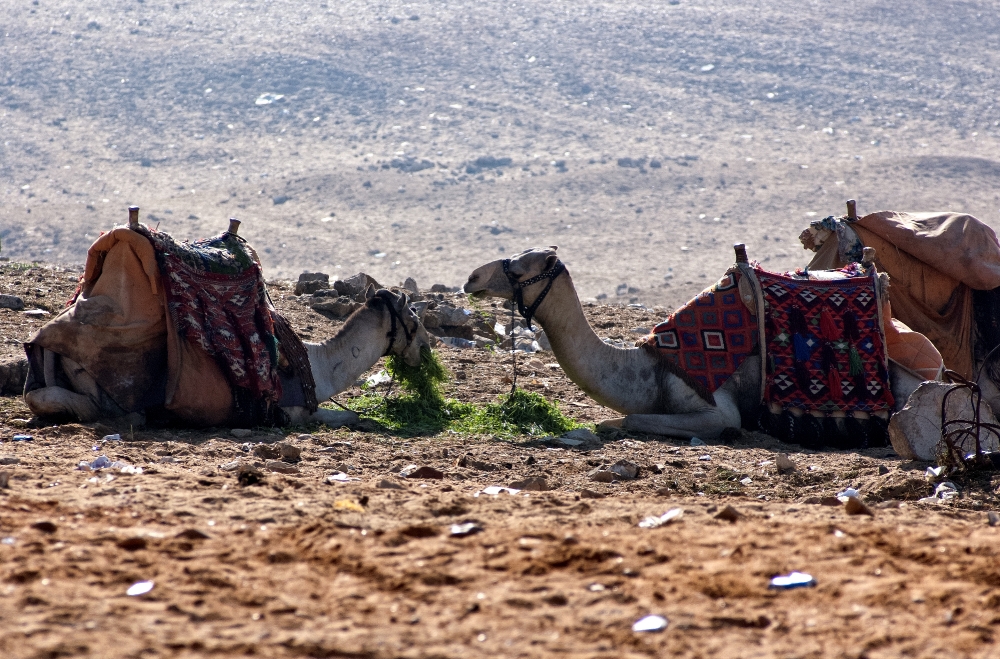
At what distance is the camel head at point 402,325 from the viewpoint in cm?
839

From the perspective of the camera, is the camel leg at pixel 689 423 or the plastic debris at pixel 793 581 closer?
the plastic debris at pixel 793 581

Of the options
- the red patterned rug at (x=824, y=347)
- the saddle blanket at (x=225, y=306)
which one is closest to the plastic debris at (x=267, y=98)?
the saddle blanket at (x=225, y=306)

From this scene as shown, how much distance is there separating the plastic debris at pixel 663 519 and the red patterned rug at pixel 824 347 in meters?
3.04

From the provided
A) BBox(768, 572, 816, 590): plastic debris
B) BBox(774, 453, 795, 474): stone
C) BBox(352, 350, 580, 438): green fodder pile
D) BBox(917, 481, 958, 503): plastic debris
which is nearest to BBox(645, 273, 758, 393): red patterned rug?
BBox(352, 350, 580, 438): green fodder pile

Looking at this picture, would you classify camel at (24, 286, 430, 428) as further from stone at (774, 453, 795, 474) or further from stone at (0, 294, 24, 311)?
stone at (0, 294, 24, 311)

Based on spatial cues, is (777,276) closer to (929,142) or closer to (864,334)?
(864,334)

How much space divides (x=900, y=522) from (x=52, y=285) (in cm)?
877

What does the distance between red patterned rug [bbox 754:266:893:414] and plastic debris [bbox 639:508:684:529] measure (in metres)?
3.04

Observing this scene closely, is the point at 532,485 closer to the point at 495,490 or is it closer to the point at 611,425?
the point at 495,490

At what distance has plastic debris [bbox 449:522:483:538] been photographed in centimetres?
455

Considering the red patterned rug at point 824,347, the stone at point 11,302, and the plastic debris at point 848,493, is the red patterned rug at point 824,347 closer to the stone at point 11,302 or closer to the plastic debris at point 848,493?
the plastic debris at point 848,493

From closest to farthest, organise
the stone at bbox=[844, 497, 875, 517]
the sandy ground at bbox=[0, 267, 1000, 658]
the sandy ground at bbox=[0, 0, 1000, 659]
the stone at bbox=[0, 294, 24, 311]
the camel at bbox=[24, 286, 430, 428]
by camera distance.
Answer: the sandy ground at bbox=[0, 267, 1000, 658] < the sandy ground at bbox=[0, 0, 1000, 659] < the stone at bbox=[844, 497, 875, 517] < the camel at bbox=[24, 286, 430, 428] < the stone at bbox=[0, 294, 24, 311]

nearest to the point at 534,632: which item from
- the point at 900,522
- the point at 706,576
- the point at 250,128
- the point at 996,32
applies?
the point at 706,576

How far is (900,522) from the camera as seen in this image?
A: 4945mm
